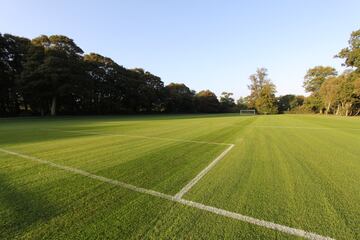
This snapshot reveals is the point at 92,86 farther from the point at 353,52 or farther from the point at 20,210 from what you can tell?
the point at 353,52

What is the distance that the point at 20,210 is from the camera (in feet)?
8.17

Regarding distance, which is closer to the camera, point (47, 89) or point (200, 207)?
point (200, 207)

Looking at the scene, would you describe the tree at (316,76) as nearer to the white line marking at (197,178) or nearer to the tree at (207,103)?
the tree at (207,103)

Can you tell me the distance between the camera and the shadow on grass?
2.15 metres

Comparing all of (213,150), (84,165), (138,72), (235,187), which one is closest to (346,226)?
(235,187)

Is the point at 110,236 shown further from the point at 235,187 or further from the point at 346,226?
the point at 346,226

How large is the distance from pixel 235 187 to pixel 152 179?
1.53m

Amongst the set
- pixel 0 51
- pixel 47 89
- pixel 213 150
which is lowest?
pixel 213 150

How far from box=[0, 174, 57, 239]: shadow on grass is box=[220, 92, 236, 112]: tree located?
80.1 meters

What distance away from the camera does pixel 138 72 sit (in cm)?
5378

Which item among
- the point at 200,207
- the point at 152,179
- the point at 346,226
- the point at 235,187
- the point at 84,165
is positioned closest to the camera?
the point at 346,226

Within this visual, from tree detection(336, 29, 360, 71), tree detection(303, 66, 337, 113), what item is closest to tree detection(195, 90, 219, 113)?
tree detection(303, 66, 337, 113)

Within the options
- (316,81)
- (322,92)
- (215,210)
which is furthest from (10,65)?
(316,81)

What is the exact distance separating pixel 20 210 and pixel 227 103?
85.6 metres
